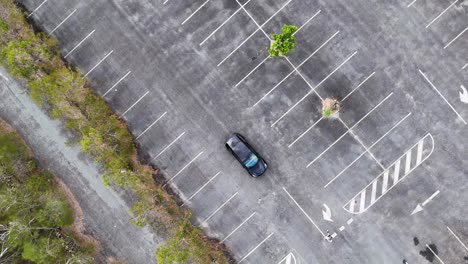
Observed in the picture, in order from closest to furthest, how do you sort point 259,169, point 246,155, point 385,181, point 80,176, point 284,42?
point 284,42, point 246,155, point 259,169, point 385,181, point 80,176

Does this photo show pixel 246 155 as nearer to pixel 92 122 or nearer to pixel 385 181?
pixel 385 181

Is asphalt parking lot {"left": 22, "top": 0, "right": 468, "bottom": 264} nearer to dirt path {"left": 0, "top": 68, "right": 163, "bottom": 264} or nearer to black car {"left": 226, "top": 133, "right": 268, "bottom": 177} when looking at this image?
black car {"left": 226, "top": 133, "right": 268, "bottom": 177}

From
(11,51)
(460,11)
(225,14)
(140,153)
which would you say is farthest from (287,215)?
(11,51)

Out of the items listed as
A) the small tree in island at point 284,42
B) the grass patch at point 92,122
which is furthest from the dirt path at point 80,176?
the small tree in island at point 284,42

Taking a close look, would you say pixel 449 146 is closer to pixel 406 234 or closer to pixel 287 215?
pixel 406 234

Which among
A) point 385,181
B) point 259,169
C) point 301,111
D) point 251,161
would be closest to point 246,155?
point 251,161

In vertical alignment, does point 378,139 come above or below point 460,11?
below

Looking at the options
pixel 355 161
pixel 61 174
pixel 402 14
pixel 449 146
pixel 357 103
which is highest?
pixel 61 174
